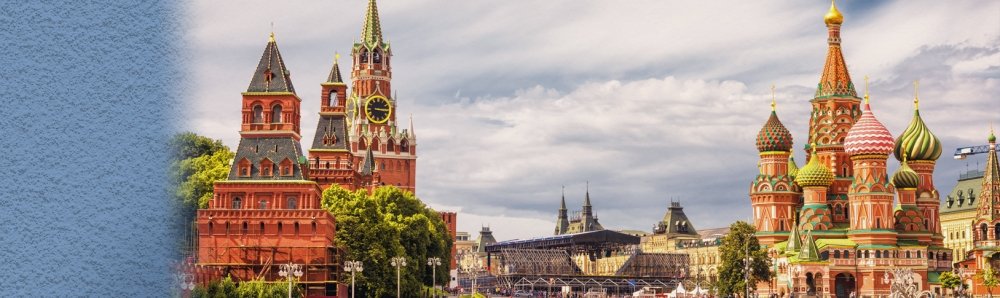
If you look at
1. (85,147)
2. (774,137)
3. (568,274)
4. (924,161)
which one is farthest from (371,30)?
(85,147)

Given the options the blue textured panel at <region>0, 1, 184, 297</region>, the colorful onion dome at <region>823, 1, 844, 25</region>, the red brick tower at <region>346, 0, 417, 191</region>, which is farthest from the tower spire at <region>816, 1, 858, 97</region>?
the blue textured panel at <region>0, 1, 184, 297</region>

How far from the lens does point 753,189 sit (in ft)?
426

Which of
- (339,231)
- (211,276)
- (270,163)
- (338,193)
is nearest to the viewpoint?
(211,276)

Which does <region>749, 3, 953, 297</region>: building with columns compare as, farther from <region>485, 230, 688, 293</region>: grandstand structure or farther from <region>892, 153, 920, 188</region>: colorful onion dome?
<region>485, 230, 688, 293</region>: grandstand structure

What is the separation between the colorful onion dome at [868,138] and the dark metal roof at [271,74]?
200 feet

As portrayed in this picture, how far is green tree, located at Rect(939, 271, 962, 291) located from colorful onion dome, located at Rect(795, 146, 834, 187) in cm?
1467

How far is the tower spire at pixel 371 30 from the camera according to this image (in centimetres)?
17525

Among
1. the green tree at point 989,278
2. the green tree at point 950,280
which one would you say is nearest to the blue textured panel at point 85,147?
the green tree at point 989,278

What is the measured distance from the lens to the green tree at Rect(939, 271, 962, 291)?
366ft

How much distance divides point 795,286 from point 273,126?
59525 millimetres

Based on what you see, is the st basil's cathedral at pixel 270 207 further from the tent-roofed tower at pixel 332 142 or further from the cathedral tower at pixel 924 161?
the cathedral tower at pixel 924 161

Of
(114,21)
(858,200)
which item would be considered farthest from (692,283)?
(114,21)

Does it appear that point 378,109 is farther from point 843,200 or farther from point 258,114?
point 258,114

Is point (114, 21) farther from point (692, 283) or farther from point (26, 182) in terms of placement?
point (692, 283)
